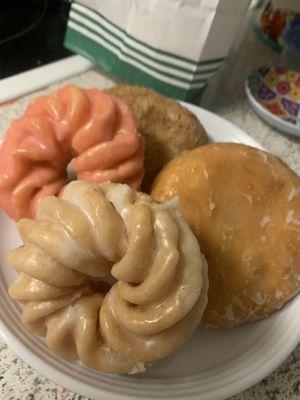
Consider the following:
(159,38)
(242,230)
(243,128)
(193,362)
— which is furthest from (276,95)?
(193,362)

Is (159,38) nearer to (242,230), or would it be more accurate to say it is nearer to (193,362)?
(242,230)

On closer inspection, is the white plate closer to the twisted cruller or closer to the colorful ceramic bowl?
the twisted cruller

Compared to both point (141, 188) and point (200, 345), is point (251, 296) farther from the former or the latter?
point (141, 188)

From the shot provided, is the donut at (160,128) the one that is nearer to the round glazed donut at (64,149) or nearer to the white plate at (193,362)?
the round glazed donut at (64,149)

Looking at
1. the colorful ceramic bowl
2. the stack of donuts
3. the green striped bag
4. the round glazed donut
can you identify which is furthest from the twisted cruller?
the colorful ceramic bowl

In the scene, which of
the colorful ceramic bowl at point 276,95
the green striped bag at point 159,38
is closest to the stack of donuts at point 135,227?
the green striped bag at point 159,38

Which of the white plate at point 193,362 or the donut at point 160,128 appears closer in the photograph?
the white plate at point 193,362
